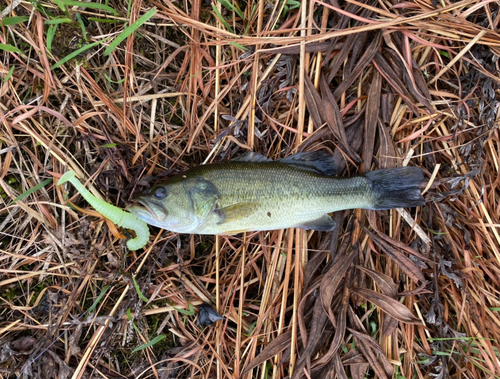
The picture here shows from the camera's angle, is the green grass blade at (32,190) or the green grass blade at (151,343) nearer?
the green grass blade at (32,190)

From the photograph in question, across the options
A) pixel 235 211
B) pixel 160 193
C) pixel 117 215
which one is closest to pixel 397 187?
pixel 235 211

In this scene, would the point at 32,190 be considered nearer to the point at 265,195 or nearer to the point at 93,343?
the point at 93,343

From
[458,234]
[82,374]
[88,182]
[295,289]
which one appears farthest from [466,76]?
[82,374]

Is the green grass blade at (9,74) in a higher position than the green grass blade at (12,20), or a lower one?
lower

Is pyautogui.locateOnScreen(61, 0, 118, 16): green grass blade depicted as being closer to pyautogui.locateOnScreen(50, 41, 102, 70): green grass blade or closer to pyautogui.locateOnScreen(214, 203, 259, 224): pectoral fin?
pyautogui.locateOnScreen(50, 41, 102, 70): green grass blade

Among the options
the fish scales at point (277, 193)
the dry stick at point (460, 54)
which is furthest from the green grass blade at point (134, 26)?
the dry stick at point (460, 54)

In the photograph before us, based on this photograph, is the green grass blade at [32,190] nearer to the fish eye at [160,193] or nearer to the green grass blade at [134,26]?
the fish eye at [160,193]

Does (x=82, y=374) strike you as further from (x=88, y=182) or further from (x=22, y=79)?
(x=22, y=79)
